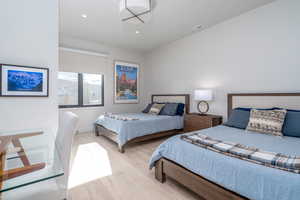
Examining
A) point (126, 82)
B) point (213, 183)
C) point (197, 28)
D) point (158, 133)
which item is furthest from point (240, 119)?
point (126, 82)

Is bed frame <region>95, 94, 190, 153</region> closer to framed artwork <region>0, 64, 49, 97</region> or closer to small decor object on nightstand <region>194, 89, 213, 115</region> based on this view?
small decor object on nightstand <region>194, 89, 213, 115</region>

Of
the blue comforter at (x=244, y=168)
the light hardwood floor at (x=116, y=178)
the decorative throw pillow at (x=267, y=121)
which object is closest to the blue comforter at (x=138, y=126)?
the light hardwood floor at (x=116, y=178)

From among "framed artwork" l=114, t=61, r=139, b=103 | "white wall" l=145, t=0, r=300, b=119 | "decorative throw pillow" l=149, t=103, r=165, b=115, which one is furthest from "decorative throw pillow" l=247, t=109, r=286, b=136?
"framed artwork" l=114, t=61, r=139, b=103

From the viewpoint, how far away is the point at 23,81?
1.72 m

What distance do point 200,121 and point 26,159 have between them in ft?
9.46

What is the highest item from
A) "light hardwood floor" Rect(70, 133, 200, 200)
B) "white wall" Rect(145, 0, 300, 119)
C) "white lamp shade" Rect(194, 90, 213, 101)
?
"white wall" Rect(145, 0, 300, 119)

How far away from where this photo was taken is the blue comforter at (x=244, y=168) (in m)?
0.97

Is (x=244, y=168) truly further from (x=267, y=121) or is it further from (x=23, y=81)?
(x=23, y=81)

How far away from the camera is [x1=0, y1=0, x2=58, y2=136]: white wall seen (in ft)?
5.35

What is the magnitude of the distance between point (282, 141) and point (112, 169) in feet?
7.57

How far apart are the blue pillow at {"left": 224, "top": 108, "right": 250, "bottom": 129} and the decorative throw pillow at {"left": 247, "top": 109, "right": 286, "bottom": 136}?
0.37 feet

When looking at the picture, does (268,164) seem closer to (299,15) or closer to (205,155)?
(205,155)

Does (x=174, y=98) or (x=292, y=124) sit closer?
(x=292, y=124)

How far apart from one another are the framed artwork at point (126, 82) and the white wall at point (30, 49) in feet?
9.13
